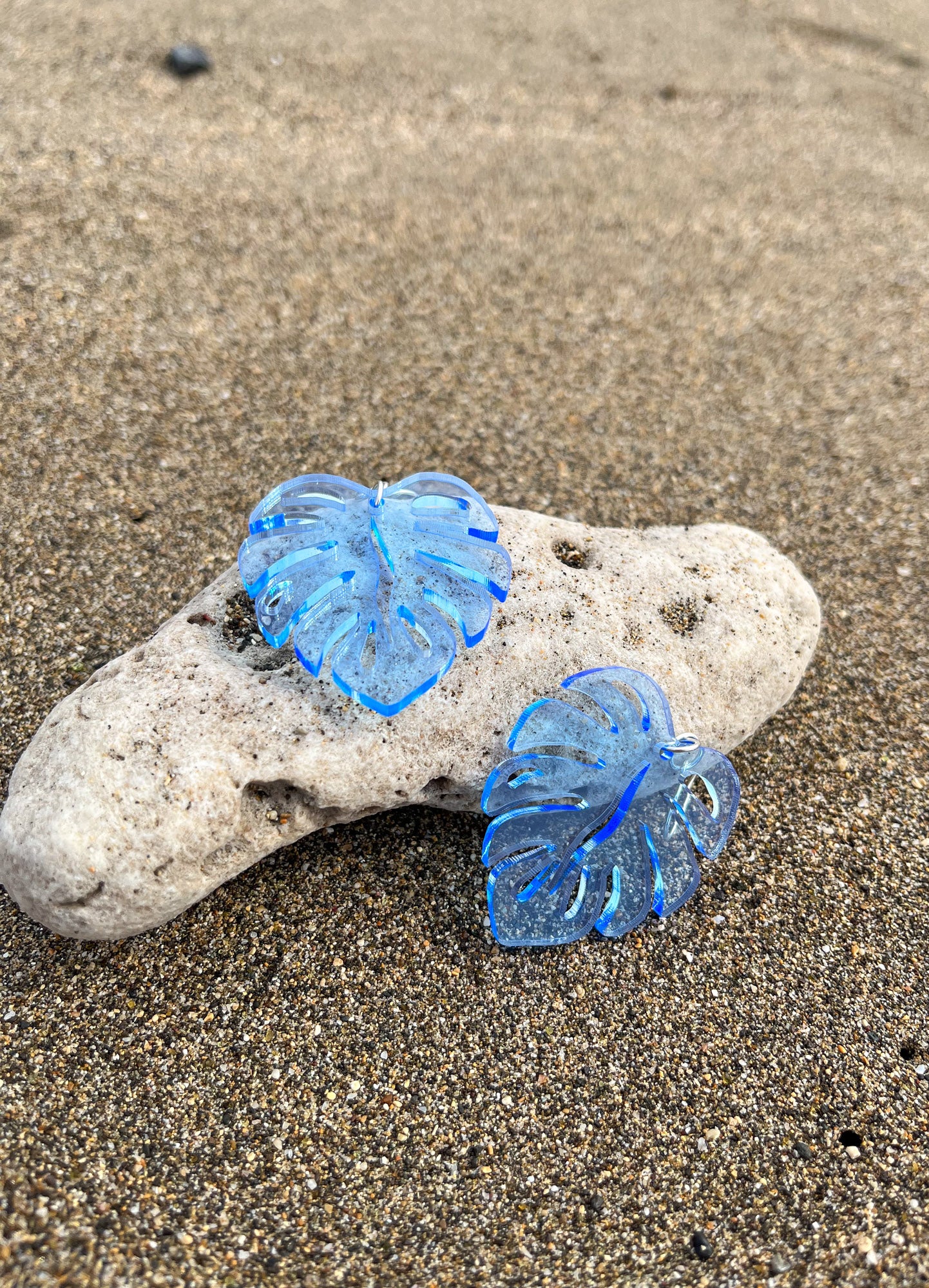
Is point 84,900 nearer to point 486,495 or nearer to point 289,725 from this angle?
point 289,725

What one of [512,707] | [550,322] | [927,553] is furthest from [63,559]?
[927,553]

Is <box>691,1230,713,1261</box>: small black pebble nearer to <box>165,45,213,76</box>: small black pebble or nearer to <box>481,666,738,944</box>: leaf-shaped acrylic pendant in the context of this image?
<box>481,666,738,944</box>: leaf-shaped acrylic pendant

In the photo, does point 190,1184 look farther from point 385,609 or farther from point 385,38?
point 385,38

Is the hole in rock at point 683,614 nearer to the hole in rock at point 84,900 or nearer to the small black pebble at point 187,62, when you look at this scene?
the hole in rock at point 84,900

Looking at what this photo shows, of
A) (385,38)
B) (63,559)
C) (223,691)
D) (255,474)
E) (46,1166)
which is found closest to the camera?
(46,1166)

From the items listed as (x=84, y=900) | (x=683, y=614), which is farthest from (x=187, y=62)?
(x=84, y=900)

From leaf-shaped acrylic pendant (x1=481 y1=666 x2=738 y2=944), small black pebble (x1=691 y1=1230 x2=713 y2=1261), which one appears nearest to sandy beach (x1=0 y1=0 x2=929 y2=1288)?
small black pebble (x1=691 y1=1230 x2=713 y2=1261)
